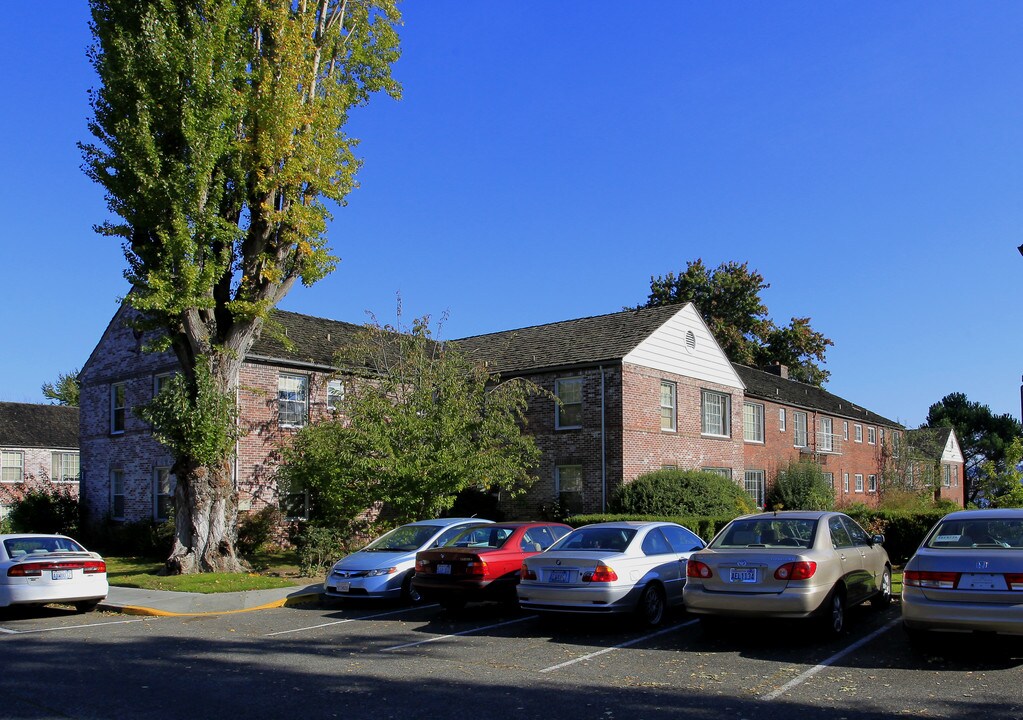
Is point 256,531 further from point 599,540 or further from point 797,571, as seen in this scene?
point 797,571

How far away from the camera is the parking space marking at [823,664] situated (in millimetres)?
7871

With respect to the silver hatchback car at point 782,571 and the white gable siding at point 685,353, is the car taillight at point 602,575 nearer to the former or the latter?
the silver hatchback car at point 782,571

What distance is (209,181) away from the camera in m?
18.0

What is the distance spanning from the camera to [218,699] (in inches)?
311

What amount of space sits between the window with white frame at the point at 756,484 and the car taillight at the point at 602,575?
74.6ft

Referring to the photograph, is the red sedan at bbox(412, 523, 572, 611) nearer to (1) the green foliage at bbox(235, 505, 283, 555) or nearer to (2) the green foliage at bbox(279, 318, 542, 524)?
(2) the green foliage at bbox(279, 318, 542, 524)

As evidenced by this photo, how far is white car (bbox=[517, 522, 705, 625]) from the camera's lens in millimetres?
11000

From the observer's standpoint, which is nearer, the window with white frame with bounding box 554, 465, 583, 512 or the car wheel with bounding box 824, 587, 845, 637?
the car wheel with bounding box 824, 587, 845, 637

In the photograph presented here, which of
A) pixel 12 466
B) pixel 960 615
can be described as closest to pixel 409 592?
pixel 960 615

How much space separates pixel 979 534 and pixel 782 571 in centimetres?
213

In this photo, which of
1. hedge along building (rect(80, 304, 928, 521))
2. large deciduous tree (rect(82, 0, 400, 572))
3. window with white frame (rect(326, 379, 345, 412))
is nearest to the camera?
large deciduous tree (rect(82, 0, 400, 572))

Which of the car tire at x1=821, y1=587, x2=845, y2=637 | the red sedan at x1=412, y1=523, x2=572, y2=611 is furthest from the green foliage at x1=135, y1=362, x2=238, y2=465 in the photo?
the car tire at x1=821, y1=587, x2=845, y2=637

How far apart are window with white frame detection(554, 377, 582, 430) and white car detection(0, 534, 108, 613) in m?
14.5

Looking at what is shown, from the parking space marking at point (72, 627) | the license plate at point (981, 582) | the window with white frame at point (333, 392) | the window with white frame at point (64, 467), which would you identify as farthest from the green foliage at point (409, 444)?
the window with white frame at point (64, 467)
